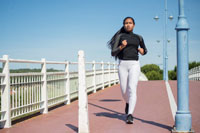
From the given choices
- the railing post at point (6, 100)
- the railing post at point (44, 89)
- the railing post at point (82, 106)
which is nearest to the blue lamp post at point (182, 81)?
the railing post at point (82, 106)

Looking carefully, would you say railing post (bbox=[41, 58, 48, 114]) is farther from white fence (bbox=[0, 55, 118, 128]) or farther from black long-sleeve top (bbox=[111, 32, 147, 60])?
black long-sleeve top (bbox=[111, 32, 147, 60])

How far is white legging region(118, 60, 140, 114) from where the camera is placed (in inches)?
281

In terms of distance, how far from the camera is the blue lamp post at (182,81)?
5.83 meters

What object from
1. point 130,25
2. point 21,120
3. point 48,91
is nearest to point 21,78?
point 21,120

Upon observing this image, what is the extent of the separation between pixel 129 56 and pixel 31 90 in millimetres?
2811

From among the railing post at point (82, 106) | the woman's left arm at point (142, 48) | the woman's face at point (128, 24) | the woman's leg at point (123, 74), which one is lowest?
the railing post at point (82, 106)

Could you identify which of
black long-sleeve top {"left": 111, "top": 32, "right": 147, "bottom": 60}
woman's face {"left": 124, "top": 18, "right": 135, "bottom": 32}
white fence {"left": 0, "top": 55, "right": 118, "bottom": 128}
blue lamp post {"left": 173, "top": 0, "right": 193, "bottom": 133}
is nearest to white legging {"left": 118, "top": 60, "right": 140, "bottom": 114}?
black long-sleeve top {"left": 111, "top": 32, "right": 147, "bottom": 60}

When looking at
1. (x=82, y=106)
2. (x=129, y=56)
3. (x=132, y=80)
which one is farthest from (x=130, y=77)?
(x=82, y=106)

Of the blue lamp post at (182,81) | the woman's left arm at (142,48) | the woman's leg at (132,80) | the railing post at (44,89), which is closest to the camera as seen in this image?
the blue lamp post at (182,81)

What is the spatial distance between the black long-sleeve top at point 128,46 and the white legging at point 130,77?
0.11m

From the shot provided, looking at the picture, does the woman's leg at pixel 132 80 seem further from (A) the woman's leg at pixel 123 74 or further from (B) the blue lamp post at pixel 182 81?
(B) the blue lamp post at pixel 182 81

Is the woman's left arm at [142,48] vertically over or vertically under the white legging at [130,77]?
over

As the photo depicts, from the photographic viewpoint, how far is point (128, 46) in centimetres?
717

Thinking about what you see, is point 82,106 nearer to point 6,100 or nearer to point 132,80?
point 132,80
